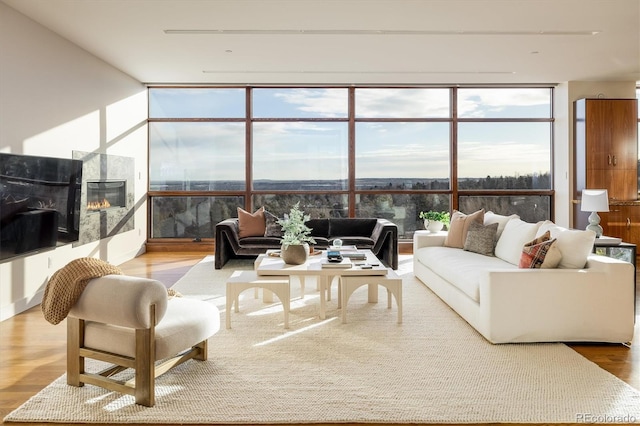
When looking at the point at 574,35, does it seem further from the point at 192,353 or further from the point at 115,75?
the point at 115,75

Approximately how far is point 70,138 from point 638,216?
8384 millimetres

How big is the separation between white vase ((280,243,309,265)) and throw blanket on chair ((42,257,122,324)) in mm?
2127

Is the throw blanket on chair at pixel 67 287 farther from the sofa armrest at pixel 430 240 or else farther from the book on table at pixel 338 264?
the sofa armrest at pixel 430 240

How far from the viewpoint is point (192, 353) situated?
10.8ft

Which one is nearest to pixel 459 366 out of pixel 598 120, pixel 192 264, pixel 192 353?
pixel 192 353

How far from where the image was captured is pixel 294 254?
477 centimetres

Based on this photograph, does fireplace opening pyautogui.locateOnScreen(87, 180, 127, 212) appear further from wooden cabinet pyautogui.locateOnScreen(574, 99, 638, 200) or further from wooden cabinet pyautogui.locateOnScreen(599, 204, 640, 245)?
wooden cabinet pyautogui.locateOnScreen(599, 204, 640, 245)

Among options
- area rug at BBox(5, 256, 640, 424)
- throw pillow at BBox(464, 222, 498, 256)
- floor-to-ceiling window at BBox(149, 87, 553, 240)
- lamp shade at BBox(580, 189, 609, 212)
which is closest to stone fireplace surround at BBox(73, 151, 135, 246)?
floor-to-ceiling window at BBox(149, 87, 553, 240)

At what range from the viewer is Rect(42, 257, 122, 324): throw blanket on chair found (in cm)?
279

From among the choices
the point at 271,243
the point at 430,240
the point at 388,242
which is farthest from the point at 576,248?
the point at 271,243

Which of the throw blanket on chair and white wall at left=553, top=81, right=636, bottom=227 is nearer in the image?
the throw blanket on chair

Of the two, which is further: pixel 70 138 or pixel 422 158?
pixel 422 158

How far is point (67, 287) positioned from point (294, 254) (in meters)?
2.31

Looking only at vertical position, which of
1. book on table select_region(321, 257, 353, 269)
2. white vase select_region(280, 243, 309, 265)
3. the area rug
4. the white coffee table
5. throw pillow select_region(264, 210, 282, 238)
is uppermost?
throw pillow select_region(264, 210, 282, 238)
